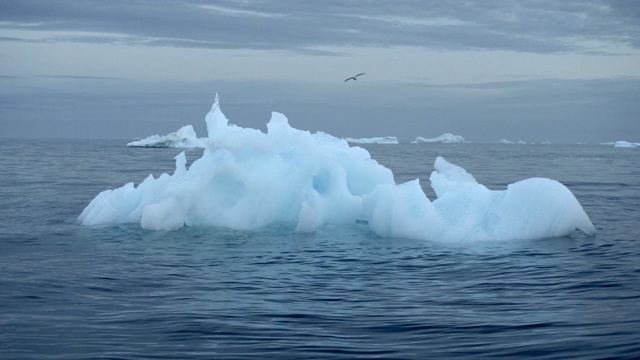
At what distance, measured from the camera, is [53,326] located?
279 inches

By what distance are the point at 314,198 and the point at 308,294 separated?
580 cm

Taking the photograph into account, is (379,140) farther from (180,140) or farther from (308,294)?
(308,294)

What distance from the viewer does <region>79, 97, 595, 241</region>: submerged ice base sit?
494 inches

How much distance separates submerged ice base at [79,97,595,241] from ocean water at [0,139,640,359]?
0.38m

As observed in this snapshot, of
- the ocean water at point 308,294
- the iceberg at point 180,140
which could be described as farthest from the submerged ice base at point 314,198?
the iceberg at point 180,140

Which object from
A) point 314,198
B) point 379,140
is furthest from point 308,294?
point 379,140

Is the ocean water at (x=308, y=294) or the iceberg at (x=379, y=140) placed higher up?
the ocean water at (x=308, y=294)

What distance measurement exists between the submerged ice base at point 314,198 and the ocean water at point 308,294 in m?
0.38

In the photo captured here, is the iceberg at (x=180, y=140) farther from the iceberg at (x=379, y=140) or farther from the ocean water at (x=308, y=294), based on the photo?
the ocean water at (x=308, y=294)

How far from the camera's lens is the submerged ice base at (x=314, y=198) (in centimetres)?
1254

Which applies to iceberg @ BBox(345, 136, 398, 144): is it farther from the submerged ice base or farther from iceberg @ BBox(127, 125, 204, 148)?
the submerged ice base

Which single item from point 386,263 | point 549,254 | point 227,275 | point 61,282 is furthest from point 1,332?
point 549,254

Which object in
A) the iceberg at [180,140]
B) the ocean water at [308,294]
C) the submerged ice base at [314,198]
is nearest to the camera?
the ocean water at [308,294]

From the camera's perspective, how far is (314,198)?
14.1 meters
